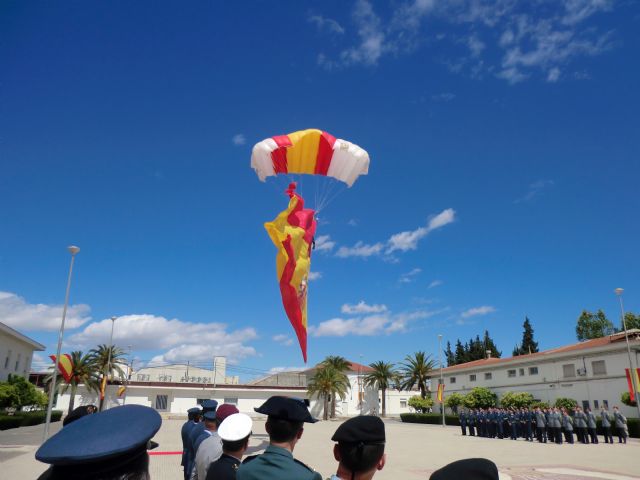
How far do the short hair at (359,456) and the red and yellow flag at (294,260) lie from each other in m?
10.0

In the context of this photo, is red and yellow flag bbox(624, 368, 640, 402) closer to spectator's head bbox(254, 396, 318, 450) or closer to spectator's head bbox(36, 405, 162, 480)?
spectator's head bbox(254, 396, 318, 450)

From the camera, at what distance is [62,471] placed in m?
1.61

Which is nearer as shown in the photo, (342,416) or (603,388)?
(603,388)

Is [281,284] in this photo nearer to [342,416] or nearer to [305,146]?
[305,146]

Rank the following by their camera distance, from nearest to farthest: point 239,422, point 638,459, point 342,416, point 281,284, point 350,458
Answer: point 350,458 < point 239,422 < point 281,284 < point 638,459 < point 342,416

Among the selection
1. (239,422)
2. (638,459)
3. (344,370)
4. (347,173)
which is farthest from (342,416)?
(239,422)

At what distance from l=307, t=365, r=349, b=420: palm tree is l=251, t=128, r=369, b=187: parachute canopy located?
4644cm

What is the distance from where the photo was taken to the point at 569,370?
36.2m

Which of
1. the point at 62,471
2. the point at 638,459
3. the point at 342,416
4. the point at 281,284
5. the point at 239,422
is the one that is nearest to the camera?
the point at 62,471

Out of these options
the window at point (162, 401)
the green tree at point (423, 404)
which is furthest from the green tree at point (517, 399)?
the window at point (162, 401)

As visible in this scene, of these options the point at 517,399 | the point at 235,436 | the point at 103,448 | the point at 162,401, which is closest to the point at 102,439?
the point at 103,448

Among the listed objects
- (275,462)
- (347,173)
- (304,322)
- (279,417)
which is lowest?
(275,462)

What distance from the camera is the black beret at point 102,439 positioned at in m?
1.53

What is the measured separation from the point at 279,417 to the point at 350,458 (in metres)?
0.71
